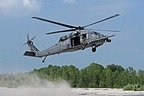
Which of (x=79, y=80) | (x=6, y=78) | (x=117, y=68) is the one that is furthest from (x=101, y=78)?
(x=6, y=78)

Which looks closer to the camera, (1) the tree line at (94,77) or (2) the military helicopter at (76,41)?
(2) the military helicopter at (76,41)

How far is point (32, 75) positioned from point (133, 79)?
66.1m

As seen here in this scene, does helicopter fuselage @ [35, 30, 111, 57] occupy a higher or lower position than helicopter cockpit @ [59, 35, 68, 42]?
lower

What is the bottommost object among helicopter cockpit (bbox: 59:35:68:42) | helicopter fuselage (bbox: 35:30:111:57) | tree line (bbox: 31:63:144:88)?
helicopter fuselage (bbox: 35:30:111:57)

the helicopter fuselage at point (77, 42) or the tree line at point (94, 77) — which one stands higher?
the tree line at point (94, 77)

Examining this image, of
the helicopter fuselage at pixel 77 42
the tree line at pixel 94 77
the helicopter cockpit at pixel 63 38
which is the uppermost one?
the tree line at pixel 94 77

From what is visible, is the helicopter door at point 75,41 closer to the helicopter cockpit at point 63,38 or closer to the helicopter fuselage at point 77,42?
the helicopter fuselage at point 77,42

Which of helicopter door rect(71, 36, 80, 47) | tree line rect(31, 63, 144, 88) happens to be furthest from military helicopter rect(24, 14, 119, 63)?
tree line rect(31, 63, 144, 88)

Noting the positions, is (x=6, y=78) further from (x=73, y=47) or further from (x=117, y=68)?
(x=117, y=68)

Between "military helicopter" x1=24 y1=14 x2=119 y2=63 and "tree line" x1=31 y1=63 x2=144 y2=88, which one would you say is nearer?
"military helicopter" x1=24 y1=14 x2=119 y2=63

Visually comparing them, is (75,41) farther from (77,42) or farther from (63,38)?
(63,38)

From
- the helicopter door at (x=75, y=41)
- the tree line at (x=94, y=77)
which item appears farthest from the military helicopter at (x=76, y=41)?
the tree line at (x=94, y=77)

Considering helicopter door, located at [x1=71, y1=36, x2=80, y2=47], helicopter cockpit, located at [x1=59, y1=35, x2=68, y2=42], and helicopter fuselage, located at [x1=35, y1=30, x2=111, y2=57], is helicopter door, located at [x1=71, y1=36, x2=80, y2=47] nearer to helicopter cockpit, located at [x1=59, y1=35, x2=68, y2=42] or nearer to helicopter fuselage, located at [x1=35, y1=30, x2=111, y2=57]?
helicopter fuselage, located at [x1=35, y1=30, x2=111, y2=57]

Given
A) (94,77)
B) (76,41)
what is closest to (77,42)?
(76,41)
